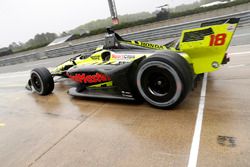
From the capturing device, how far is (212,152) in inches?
68.8

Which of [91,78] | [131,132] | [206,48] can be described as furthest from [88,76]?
[206,48]

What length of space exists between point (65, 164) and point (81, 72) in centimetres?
181

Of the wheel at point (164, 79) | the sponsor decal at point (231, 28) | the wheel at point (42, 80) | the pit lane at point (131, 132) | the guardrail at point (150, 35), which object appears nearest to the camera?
the pit lane at point (131, 132)

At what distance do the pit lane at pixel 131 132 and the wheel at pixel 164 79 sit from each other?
197mm

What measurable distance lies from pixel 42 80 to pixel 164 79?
2.74 metres

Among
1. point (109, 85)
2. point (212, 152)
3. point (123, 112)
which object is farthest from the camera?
point (109, 85)

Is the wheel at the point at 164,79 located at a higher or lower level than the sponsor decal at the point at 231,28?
lower

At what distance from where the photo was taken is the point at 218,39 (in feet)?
8.44

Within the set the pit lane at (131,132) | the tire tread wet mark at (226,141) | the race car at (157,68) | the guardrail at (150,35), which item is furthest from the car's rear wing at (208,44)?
the guardrail at (150,35)

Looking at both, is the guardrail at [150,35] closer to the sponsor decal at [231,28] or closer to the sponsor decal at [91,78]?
the sponsor decal at [231,28]

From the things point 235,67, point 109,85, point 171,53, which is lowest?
point 235,67

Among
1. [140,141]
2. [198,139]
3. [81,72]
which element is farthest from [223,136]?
[81,72]

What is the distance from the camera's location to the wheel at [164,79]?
7.63ft

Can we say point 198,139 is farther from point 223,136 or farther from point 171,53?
point 171,53
